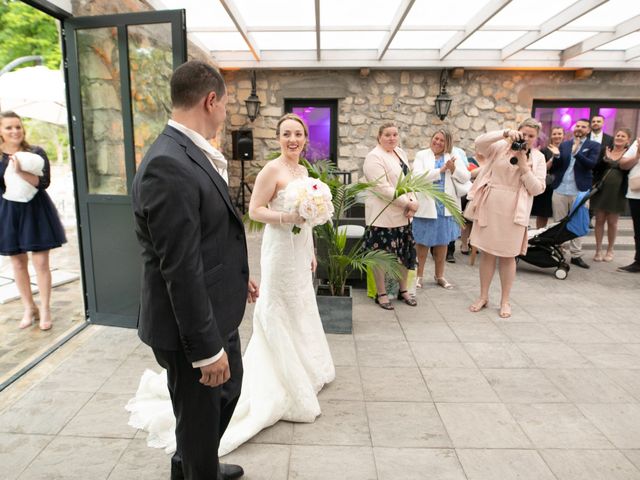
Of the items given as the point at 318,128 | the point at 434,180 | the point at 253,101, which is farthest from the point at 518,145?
the point at 253,101

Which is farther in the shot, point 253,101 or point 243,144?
point 253,101

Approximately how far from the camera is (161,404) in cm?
258

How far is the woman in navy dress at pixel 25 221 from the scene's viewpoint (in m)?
3.62

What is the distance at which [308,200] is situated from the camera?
99.4 inches

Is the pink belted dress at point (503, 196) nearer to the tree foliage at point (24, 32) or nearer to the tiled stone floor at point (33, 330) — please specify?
the tiled stone floor at point (33, 330)

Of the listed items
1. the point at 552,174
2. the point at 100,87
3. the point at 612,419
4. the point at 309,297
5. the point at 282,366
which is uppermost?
the point at 100,87

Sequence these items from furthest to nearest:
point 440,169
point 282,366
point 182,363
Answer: point 440,169, point 282,366, point 182,363

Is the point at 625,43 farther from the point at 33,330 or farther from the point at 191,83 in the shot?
the point at 33,330

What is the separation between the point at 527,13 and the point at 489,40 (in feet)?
4.45

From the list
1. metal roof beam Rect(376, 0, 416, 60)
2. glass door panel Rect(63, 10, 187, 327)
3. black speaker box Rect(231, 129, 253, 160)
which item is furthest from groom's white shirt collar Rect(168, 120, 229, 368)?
black speaker box Rect(231, 129, 253, 160)

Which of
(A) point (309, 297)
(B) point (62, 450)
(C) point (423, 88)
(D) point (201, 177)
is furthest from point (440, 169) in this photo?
(C) point (423, 88)

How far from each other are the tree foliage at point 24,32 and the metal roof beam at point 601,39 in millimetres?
9794

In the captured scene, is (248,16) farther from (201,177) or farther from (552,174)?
(201,177)

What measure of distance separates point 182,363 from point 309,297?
4.51 ft
